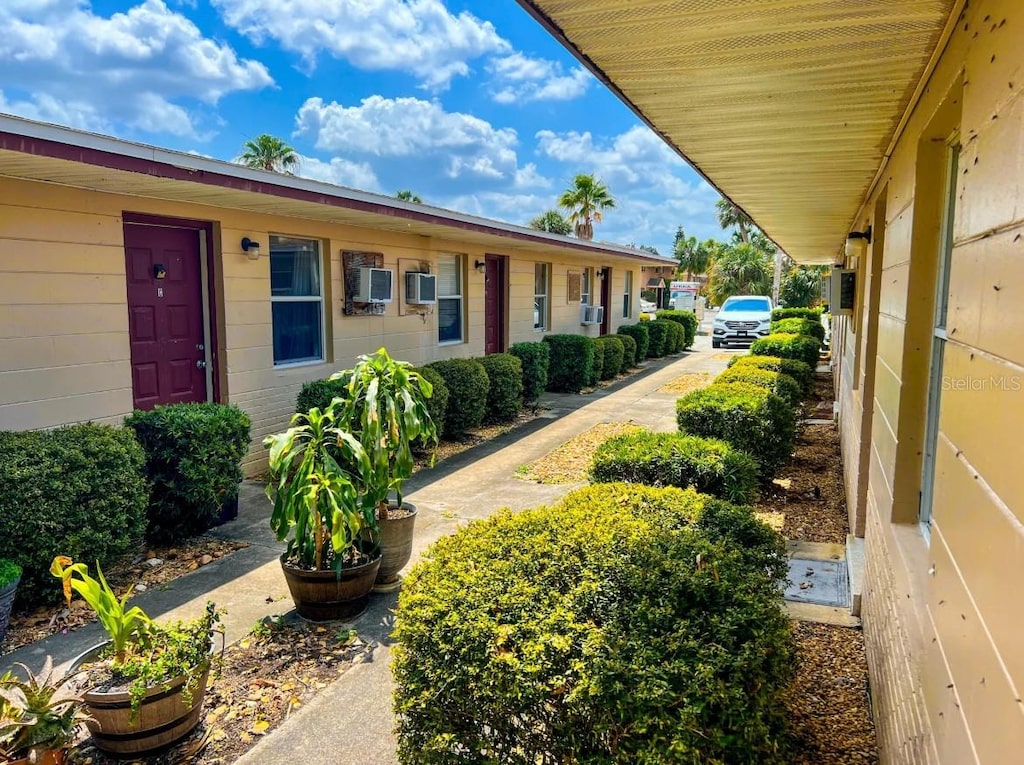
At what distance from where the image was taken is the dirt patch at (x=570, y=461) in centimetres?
718

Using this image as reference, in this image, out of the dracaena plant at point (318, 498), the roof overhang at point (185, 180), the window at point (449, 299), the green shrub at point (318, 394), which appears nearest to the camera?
the dracaena plant at point (318, 498)

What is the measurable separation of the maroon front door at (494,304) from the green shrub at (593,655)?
9.65 meters

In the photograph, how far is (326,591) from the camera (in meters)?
3.91

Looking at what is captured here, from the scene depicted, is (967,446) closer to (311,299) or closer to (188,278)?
(188,278)

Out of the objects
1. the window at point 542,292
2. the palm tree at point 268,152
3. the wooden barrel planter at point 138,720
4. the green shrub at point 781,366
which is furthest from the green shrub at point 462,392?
the palm tree at point 268,152

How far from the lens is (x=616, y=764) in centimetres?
190

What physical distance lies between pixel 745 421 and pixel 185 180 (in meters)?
4.94

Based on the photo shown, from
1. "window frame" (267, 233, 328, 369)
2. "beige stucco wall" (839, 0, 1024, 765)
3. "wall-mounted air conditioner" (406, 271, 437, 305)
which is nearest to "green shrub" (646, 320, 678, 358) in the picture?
"wall-mounted air conditioner" (406, 271, 437, 305)

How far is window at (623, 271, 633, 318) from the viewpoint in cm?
1970

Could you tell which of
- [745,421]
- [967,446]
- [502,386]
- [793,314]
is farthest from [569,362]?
[967,446]

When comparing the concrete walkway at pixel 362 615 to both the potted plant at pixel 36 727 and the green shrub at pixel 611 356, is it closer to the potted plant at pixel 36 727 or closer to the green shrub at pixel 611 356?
the potted plant at pixel 36 727

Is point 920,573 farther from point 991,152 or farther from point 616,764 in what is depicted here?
point 991,152

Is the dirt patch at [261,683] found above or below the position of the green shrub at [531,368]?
below

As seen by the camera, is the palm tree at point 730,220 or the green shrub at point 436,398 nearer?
the green shrub at point 436,398
